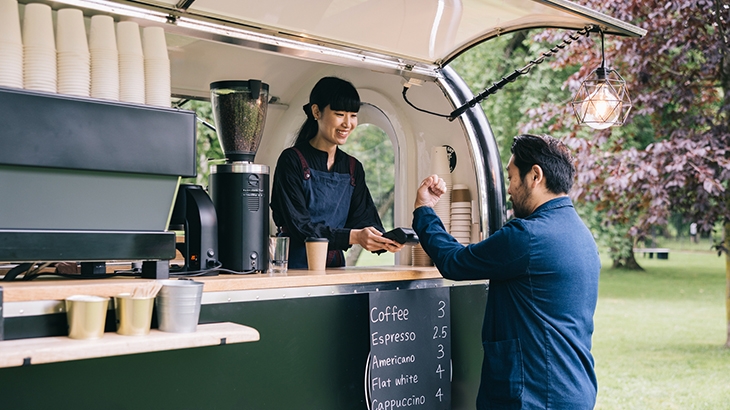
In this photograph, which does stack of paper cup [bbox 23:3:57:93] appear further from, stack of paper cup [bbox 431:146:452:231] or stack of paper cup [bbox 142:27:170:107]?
stack of paper cup [bbox 431:146:452:231]

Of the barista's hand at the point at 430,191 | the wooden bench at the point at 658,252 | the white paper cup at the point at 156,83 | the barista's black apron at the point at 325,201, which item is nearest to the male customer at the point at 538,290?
the barista's hand at the point at 430,191

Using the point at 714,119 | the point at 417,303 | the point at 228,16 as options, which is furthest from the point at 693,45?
the point at 228,16

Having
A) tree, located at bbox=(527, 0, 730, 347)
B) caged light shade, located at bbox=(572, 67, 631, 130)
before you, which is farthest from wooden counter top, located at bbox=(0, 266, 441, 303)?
tree, located at bbox=(527, 0, 730, 347)

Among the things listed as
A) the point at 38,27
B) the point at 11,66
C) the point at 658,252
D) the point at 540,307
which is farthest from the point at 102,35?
the point at 658,252

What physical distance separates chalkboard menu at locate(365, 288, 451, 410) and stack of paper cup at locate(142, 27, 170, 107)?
3.90 ft

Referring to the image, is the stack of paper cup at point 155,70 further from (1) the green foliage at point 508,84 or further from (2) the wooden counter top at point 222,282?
(1) the green foliage at point 508,84

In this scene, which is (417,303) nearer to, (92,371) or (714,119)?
(92,371)

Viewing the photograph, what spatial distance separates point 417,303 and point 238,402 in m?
0.93

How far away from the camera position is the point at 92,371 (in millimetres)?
2205

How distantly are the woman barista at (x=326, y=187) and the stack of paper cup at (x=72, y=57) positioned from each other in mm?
1321

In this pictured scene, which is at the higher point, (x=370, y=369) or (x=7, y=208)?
(x=7, y=208)

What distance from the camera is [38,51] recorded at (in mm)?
2066

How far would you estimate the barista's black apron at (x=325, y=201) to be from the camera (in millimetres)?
3539

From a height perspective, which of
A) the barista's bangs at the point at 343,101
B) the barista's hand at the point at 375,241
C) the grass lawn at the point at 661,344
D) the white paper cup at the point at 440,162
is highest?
the barista's bangs at the point at 343,101
